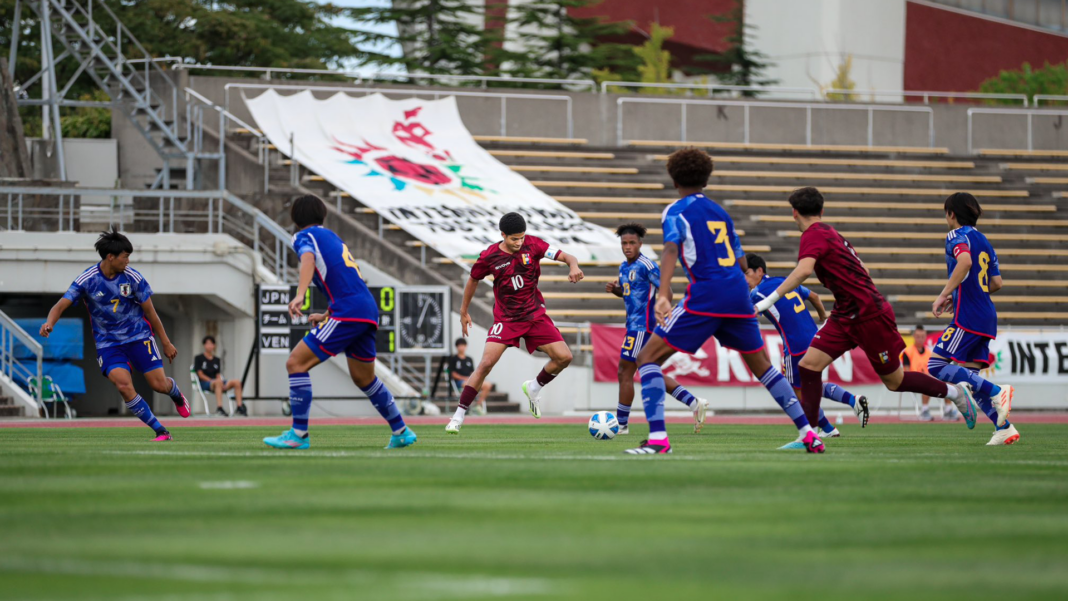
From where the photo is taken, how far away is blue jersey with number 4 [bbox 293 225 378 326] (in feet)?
31.6

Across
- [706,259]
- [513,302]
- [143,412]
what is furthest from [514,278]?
[706,259]

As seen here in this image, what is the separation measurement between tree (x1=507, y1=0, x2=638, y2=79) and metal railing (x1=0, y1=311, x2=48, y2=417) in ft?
84.9

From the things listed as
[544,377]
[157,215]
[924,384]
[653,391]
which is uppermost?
[157,215]

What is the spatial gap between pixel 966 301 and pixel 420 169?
2152 centimetres

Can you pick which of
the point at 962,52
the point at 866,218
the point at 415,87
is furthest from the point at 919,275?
the point at 962,52

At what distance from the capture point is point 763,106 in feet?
126

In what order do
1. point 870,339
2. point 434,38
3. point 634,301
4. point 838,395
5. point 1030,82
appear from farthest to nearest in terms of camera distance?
point 1030,82
point 434,38
point 838,395
point 634,301
point 870,339

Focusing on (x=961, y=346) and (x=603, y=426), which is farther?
(x=603, y=426)

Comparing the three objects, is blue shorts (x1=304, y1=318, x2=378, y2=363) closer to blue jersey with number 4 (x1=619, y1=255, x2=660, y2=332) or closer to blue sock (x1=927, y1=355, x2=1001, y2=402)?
blue jersey with number 4 (x1=619, y1=255, x2=660, y2=332)

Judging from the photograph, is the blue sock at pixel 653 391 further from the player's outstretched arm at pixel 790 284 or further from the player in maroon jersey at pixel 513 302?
the player in maroon jersey at pixel 513 302

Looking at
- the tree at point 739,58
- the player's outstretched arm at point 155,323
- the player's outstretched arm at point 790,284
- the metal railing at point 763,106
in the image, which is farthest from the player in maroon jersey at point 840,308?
the tree at point 739,58

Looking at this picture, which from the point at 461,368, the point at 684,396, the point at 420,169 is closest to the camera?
the point at 684,396

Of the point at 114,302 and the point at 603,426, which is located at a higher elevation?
the point at 114,302

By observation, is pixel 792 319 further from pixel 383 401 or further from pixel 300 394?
pixel 300 394
